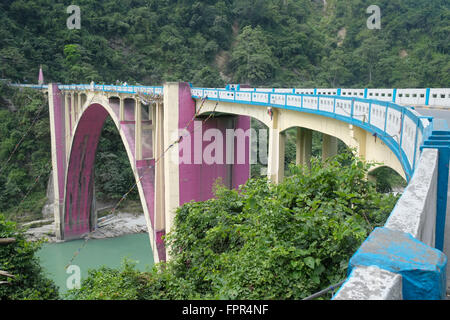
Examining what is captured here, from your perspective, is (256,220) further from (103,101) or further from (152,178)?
(103,101)

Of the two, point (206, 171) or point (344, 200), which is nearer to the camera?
point (344, 200)

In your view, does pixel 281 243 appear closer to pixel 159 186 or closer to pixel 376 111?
pixel 376 111

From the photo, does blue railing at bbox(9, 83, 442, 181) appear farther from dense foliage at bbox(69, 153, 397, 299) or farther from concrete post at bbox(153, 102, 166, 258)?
concrete post at bbox(153, 102, 166, 258)

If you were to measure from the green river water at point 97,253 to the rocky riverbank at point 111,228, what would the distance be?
529 mm

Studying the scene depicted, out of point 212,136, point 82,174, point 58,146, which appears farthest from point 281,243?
point 82,174

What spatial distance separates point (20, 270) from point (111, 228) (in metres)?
21.9

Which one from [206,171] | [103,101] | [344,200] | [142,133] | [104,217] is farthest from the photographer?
[104,217]

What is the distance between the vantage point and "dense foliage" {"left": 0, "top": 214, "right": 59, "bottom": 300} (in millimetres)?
10078

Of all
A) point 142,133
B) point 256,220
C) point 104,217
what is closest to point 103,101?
point 142,133

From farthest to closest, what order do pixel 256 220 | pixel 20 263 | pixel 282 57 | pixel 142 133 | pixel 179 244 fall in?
pixel 282 57, pixel 142 133, pixel 20 263, pixel 179 244, pixel 256 220

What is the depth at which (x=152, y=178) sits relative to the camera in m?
20.5

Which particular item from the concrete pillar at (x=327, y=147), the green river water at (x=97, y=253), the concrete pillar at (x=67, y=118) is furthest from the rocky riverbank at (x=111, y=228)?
the concrete pillar at (x=327, y=147)

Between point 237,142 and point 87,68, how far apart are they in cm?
2487

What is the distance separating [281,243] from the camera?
5.27m
